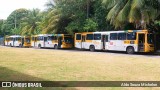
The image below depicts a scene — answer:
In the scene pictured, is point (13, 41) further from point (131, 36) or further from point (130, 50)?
point (131, 36)

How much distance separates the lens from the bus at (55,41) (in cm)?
3942

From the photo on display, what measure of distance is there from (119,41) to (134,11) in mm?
3881

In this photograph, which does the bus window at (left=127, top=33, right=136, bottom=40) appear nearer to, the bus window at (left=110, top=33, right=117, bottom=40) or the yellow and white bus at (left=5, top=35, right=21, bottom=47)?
the bus window at (left=110, top=33, right=117, bottom=40)

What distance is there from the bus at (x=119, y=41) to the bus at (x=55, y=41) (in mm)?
3340

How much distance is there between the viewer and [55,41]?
1594 inches

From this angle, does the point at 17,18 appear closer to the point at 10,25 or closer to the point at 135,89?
the point at 10,25

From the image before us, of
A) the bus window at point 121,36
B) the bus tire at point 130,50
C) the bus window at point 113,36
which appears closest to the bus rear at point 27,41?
the bus window at point 113,36

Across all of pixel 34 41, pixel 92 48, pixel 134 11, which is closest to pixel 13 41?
pixel 34 41

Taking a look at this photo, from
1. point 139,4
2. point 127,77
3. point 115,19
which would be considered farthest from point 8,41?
point 127,77

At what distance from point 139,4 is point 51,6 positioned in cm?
1928

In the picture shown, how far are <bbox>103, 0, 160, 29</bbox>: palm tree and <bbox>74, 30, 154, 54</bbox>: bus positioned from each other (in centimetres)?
118

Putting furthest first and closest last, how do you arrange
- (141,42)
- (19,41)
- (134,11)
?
(19,41) → (141,42) → (134,11)

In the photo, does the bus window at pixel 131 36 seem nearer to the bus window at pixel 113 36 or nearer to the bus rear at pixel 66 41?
the bus window at pixel 113 36

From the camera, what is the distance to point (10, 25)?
260 feet
